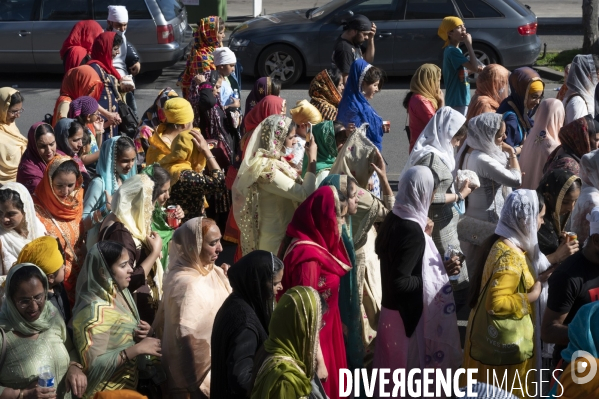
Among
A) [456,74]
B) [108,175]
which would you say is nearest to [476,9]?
[456,74]

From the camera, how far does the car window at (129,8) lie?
45.7 feet

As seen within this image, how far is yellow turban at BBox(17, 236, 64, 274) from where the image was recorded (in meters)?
4.65

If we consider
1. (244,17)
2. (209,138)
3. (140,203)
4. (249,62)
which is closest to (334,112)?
(209,138)

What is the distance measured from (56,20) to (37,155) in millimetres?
8059

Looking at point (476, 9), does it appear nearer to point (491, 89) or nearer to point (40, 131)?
point (491, 89)

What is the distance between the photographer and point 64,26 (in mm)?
13969

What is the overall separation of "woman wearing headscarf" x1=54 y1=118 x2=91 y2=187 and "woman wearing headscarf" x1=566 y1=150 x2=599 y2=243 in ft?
12.1

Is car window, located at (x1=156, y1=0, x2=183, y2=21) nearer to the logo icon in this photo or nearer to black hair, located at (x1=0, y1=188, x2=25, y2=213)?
black hair, located at (x1=0, y1=188, x2=25, y2=213)

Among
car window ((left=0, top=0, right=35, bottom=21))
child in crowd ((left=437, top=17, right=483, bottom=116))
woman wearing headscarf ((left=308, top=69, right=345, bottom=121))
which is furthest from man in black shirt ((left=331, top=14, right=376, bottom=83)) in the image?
car window ((left=0, top=0, right=35, bottom=21))

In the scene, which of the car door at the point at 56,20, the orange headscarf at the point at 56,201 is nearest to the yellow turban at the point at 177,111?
the orange headscarf at the point at 56,201

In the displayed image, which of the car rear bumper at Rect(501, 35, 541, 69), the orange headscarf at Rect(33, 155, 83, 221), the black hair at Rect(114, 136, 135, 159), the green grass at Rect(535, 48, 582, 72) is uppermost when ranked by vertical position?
the black hair at Rect(114, 136, 135, 159)

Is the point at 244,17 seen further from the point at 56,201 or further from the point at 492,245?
the point at 492,245

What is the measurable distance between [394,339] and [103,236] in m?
1.84

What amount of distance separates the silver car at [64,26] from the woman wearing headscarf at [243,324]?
10474 millimetres
